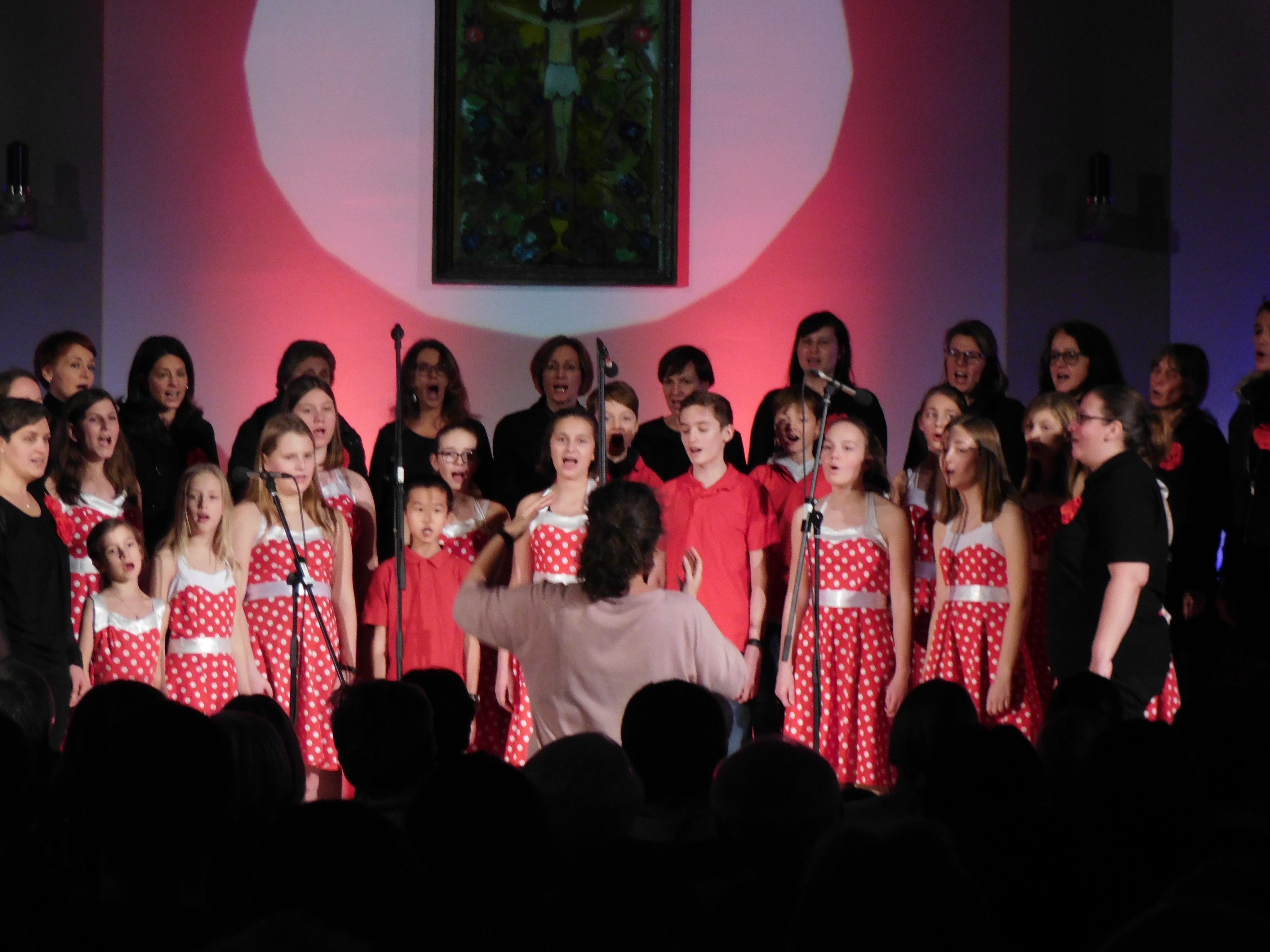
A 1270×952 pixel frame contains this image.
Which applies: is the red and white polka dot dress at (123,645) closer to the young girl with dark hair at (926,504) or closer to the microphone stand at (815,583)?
the microphone stand at (815,583)

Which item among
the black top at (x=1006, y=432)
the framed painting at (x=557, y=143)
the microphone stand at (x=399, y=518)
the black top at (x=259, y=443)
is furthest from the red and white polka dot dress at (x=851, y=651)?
the framed painting at (x=557, y=143)

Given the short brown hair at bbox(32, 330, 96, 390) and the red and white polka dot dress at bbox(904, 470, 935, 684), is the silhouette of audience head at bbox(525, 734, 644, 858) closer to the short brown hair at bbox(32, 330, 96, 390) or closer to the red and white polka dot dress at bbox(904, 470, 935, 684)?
the red and white polka dot dress at bbox(904, 470, 935, 684)

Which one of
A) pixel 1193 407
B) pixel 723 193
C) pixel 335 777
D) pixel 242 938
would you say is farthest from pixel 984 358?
pixel 242 938

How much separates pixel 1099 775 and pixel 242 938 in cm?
131

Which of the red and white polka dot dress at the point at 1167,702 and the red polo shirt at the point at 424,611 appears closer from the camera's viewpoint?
the red and white polka dot dress at the point at 1167,702

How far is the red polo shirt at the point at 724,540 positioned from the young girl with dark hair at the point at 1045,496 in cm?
85

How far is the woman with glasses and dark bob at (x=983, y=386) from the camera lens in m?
5.20

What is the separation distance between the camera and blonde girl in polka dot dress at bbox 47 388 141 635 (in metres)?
4.69

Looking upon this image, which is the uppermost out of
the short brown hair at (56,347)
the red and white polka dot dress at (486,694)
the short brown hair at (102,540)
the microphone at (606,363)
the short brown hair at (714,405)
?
the short brown hair at (56,347)

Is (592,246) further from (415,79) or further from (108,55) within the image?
(108,55)

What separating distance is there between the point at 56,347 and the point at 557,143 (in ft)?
7.93

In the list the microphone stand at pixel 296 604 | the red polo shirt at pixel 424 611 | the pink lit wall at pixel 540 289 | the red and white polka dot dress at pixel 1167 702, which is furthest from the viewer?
the pink lit wall at pixel 540 289

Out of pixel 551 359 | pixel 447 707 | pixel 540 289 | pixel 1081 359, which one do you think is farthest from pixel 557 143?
pixel 447 707

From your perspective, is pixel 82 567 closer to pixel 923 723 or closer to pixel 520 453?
pixel 520 453
